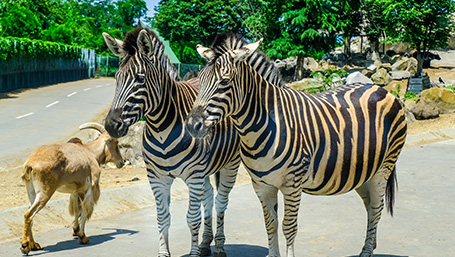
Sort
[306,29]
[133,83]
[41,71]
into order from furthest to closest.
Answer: [306,29] < [41,71] < [133,83]

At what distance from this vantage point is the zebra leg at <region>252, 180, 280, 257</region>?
562 cm

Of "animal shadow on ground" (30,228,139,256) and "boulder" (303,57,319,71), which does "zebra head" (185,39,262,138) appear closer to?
"animal shadow on ground" (30,228,139,256)

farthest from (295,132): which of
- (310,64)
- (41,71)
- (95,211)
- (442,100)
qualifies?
(310,64)

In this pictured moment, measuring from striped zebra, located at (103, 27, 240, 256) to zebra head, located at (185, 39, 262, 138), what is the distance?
751 mm

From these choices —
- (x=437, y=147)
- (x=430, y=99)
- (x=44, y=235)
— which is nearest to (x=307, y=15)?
(x=430, y=99)

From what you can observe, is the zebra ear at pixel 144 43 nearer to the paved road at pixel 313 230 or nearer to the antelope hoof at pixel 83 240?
the paved road at pixel 313 230

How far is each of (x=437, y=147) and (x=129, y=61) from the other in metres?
11.8

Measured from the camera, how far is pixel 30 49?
110ft

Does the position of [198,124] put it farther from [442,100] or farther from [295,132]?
[442,100]

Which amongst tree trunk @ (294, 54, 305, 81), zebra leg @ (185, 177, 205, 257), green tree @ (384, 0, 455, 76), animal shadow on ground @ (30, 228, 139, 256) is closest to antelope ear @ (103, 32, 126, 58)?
zebra leg @ (185, 177, 205, 257)

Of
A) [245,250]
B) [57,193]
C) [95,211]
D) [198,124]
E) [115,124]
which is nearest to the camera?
[198,124]

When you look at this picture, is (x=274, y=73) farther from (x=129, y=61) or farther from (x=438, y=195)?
(x=438, y=195)

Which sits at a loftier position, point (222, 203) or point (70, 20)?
point (70, 20)

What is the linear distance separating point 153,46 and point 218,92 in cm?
131
